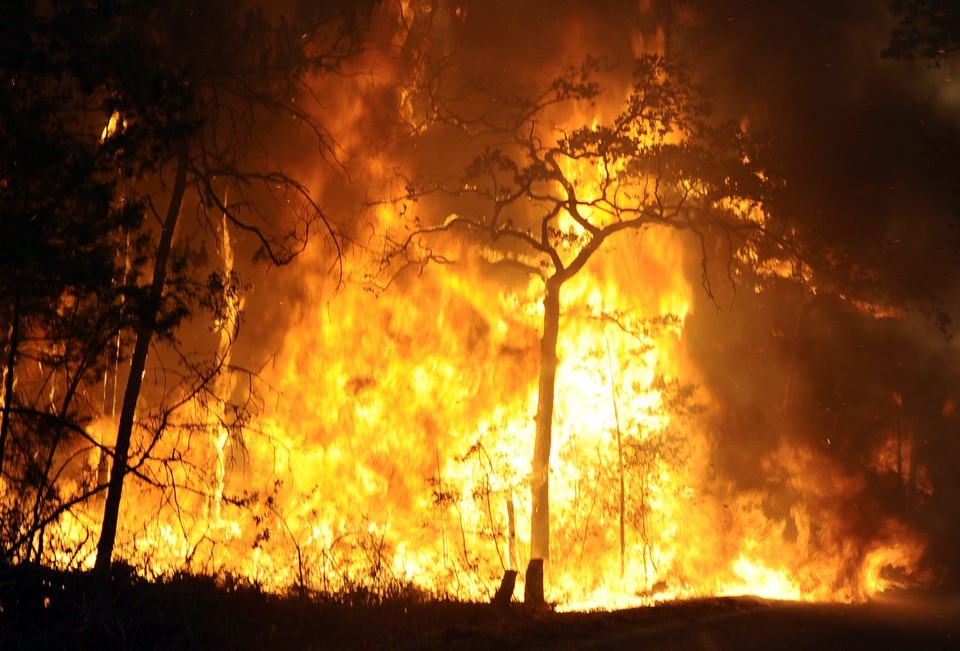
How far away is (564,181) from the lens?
1903cm

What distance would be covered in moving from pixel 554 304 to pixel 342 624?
412 inches

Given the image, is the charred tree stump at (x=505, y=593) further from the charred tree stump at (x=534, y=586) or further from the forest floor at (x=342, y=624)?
the charred tree stump at (x=534, y=586)

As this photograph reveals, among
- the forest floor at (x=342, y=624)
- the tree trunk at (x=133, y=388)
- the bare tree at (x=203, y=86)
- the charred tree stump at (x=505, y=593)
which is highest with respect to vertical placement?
the bare tree at (x=203, y=86)

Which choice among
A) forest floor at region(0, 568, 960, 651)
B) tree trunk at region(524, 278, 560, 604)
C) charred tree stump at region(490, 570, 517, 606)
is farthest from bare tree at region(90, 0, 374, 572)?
tree trunk at region(524, 278, 560, 604)

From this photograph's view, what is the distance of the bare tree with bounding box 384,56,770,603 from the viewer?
1853 cm

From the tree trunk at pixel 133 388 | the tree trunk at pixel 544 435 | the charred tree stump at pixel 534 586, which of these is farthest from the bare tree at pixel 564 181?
the tree trunk at pixel 133 388

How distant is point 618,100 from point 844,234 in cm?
558

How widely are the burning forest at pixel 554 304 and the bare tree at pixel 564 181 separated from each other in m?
0.08

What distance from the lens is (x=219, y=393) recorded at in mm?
22062

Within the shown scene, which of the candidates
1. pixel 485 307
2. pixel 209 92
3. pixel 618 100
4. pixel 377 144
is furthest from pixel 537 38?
pixel 209 92

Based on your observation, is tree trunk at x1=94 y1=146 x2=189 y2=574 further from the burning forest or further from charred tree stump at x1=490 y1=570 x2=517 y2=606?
charred tree stump at x1=490 y1=570 x2=517 y2=606

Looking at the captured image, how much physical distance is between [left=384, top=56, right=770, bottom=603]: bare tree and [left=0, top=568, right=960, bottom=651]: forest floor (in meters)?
7.79

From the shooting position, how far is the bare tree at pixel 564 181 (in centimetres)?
1853

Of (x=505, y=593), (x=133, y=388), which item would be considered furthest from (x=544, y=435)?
(x=133, y=388)
